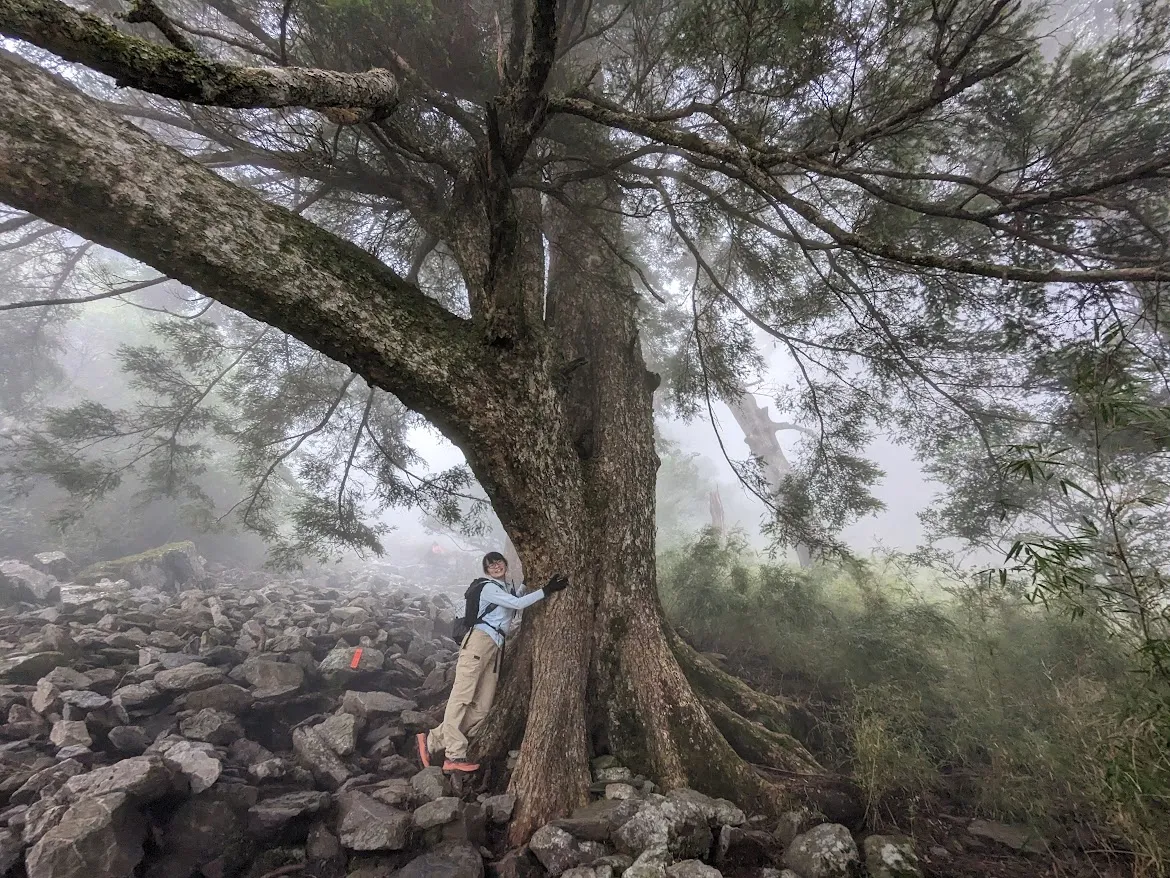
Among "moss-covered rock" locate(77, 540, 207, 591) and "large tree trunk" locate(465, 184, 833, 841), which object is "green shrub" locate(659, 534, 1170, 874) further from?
"moss-covered rock" locate(77, 540, 207, 591)

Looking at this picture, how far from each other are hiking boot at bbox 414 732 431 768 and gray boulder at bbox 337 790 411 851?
0.91 metres

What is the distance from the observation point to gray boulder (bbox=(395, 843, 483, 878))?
2.98 m

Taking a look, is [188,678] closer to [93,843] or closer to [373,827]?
[93,843]

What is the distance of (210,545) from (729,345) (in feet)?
64.5

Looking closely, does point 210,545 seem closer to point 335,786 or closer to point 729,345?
point 335,786

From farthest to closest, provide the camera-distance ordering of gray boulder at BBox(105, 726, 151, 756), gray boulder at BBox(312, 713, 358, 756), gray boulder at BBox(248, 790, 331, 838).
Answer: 1. gray boulder at BBox(312, 713, 358, 756)
2. gray boulder at BBox(105, 726, 151, 756)
3. gray boulder at BBox(248, 790, 331, 838)

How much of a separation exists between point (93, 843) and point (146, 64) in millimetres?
4035

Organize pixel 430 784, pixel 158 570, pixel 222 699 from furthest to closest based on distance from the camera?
1. pixel 158 570
2. pixel 222 699
3. pixel 430 784

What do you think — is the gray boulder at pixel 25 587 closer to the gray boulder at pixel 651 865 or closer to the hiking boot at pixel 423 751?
the hiking boot at pixel 423 751

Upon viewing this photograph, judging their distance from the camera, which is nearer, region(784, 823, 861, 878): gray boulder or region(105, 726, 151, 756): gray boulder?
region(784, 823, 861, 878): gray boulder

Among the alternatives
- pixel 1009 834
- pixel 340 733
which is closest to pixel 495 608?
pixel 340 733

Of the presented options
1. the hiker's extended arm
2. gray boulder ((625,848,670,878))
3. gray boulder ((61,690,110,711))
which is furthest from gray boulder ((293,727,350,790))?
gray boulder ((625,848,670,878))

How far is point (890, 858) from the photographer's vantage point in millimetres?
2924

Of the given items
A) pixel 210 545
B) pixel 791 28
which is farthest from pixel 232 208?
pixel 210 545
